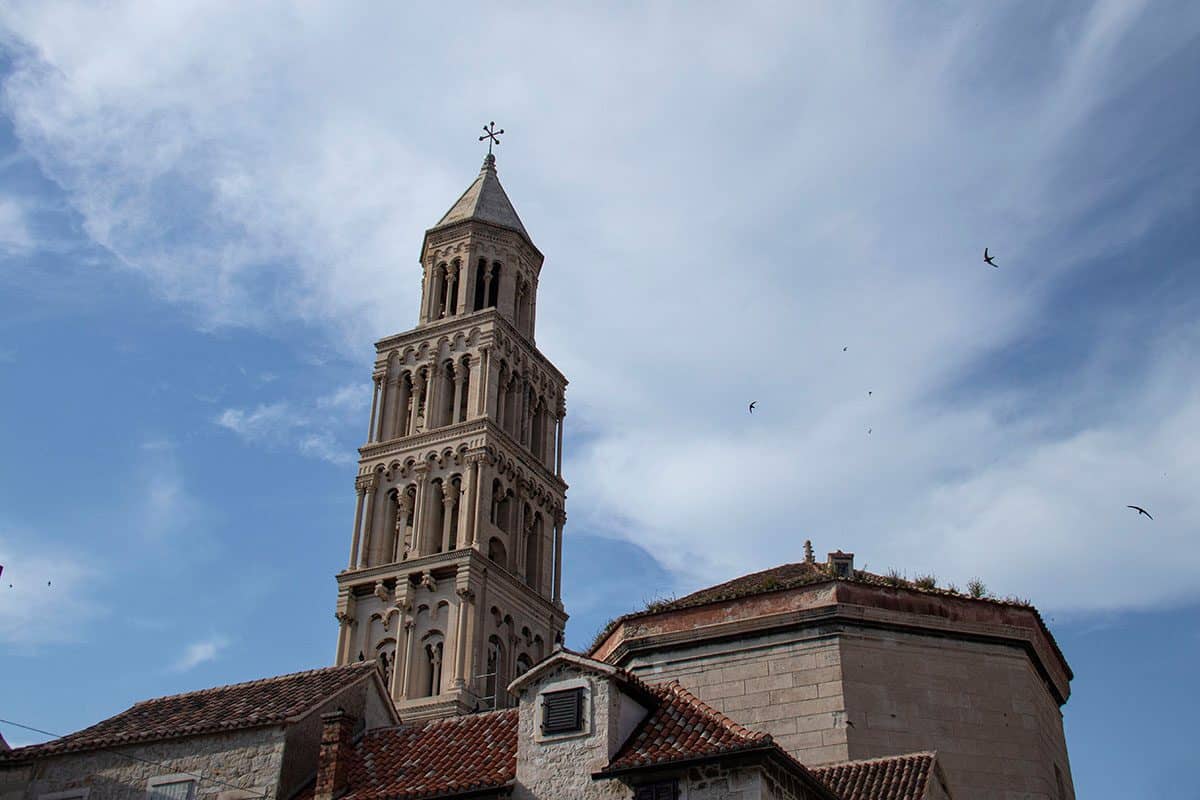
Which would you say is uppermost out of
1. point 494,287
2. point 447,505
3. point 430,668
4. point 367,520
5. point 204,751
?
point 494,287

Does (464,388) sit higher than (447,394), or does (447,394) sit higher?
(464,388)

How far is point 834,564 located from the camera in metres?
26.5

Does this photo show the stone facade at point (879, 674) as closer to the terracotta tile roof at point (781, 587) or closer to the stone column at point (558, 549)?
the terracotta tile roof at point (781, 587)

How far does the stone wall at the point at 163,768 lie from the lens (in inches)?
874

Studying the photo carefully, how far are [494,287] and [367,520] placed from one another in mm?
11275

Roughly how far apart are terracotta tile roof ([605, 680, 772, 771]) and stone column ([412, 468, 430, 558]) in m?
28.8

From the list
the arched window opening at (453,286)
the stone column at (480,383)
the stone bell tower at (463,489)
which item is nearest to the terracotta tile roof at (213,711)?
the stone bell tower at (463,489)

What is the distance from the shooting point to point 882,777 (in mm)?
20000

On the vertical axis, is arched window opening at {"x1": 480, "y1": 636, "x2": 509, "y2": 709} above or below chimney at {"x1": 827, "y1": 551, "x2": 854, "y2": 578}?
above

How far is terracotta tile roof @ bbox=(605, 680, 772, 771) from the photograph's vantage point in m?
18.1

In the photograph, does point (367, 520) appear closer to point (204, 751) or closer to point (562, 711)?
point (204, 751)

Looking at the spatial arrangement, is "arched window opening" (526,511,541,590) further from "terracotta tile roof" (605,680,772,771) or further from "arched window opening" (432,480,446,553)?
"terracotta tile roof" (605,680,772,771)

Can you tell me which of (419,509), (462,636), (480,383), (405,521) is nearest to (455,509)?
(419,509)

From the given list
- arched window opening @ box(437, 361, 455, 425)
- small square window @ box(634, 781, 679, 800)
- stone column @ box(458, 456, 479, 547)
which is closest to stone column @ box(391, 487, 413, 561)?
stone column @ box(458, 456, 479, 547)
